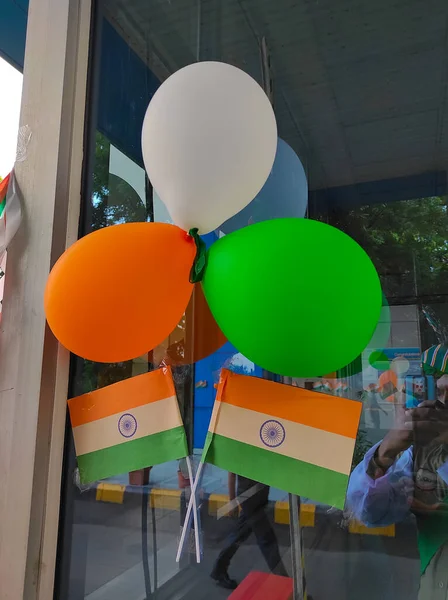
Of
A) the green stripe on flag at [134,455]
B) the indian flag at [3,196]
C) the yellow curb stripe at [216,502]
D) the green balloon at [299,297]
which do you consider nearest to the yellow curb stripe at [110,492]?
the green stripe on flag at [134,455]

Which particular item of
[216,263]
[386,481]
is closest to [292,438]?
[216,263]

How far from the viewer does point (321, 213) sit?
1.54 metres

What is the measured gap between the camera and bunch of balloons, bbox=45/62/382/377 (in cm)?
76

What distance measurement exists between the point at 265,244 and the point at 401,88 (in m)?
1.50

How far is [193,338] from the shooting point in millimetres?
1271

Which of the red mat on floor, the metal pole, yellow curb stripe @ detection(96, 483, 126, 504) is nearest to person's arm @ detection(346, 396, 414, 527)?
the metal pole

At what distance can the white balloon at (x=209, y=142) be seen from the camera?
90 centimetres

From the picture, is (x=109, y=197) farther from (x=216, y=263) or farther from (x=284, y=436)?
(x=284, y=436)

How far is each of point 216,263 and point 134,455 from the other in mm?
553

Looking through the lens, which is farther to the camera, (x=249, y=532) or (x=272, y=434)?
(x=249, y=532)

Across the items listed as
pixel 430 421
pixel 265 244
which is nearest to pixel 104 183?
pixel 265 244

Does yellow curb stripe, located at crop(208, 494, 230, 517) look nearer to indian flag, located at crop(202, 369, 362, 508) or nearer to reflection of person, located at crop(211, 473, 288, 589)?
reflection of person, located at crop(211, 473, 288, 589)

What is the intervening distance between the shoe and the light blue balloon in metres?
0.93

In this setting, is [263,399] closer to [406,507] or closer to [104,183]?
[406,507]
